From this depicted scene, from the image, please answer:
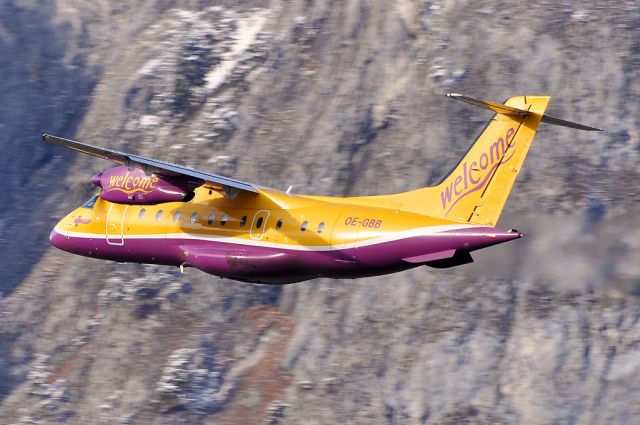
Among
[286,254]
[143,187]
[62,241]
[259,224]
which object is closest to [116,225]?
[62,241]

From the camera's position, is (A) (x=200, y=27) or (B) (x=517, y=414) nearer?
(B) (x=517, y=414)

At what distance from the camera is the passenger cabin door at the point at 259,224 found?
33469mm

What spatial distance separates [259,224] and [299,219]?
4.72 ft

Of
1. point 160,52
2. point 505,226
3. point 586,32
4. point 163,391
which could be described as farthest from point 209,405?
point 586,32

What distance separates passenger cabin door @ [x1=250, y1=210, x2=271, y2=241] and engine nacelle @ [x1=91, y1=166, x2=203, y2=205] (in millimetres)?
1859

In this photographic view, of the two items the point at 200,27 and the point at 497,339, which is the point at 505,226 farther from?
the point at 200,27

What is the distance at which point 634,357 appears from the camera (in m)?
46.7

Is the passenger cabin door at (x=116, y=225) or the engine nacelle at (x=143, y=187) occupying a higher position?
the engine nacelle at (x=143, y=187)

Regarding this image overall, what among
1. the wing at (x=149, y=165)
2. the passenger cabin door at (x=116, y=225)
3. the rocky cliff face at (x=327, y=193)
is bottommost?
the rocky cliff face at (x=327, y=193)

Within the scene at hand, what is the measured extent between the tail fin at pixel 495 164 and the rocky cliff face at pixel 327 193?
40.3ft

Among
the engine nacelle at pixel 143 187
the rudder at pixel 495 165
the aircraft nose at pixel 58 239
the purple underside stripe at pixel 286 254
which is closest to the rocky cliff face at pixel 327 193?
the purple underside stripe at pixel 286 254

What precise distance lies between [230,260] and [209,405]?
18.1 m

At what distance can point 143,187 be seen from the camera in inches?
1340

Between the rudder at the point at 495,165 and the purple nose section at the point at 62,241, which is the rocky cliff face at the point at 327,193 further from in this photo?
the purple nose section at the point at 62,241
